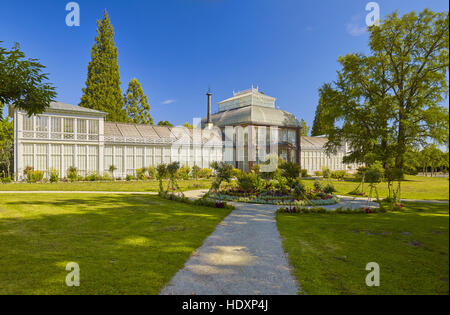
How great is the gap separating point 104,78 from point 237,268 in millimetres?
36226

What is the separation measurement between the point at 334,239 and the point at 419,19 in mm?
20803

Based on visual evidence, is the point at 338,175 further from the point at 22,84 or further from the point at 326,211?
the point at 22,84

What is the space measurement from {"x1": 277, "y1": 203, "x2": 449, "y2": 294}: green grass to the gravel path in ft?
1.11

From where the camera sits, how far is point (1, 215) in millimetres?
9172

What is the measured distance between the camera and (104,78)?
34156 mm

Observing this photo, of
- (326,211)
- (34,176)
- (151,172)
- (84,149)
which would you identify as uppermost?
(84,149)

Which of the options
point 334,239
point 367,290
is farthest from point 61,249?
point 334,239

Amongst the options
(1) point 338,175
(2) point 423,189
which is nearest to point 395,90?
(2) point 423,189

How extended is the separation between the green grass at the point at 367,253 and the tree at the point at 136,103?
37159 millimetres

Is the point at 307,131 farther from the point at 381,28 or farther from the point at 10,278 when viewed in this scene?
the point at 10,278

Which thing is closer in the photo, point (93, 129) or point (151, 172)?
point (93, 129)

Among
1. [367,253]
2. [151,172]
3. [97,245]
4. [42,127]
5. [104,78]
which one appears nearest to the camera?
[367,253]

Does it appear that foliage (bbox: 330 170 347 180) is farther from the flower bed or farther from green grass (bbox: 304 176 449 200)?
the flower bed

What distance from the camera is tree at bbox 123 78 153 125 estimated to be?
41188mm
